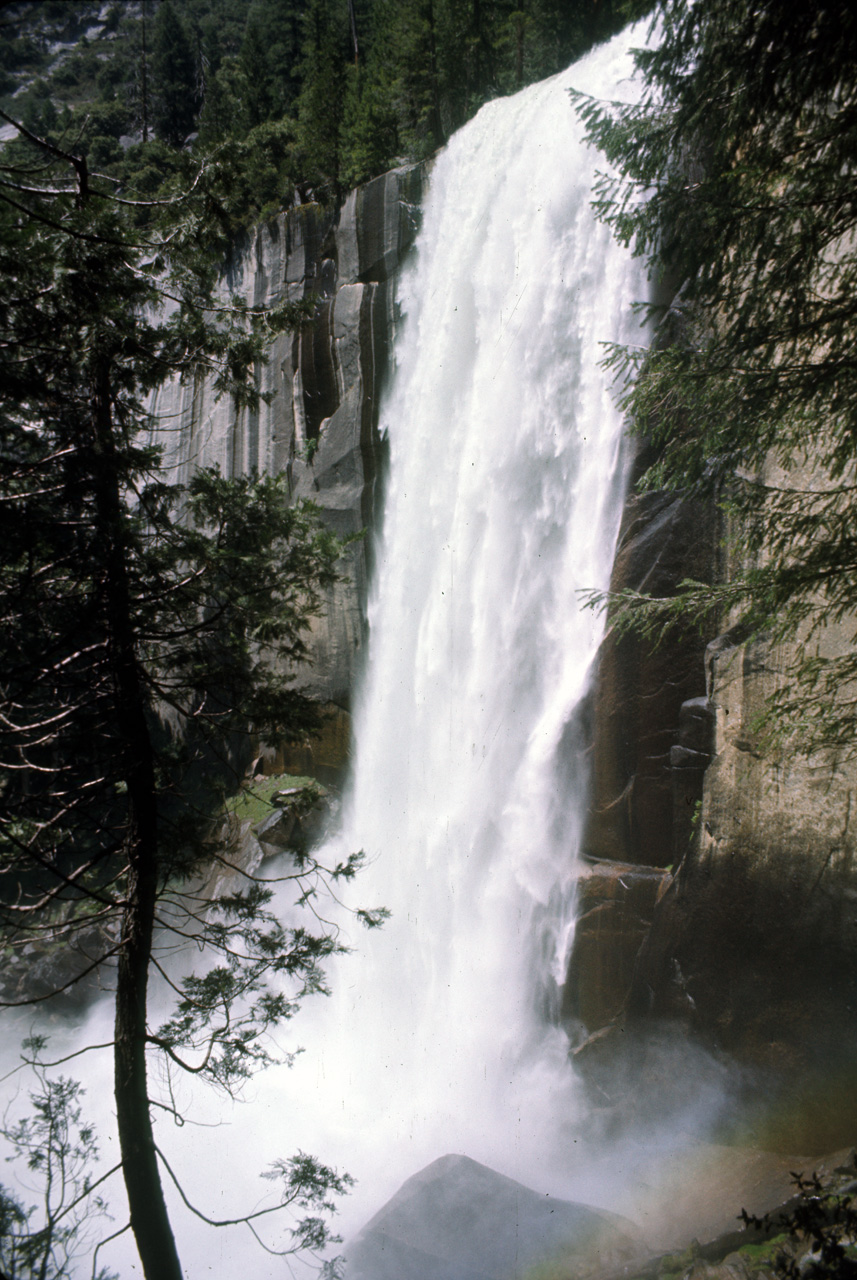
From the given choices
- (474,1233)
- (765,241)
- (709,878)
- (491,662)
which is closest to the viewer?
(765,241)

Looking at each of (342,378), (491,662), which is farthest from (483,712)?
(342,378)

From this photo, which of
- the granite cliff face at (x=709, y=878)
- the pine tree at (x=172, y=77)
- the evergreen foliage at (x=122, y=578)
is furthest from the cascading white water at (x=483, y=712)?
the pine tree at (x=172, y=77)

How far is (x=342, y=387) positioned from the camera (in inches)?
595

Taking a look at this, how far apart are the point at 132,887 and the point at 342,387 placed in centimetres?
1267

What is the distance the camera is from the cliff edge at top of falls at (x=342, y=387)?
1450 centimetres

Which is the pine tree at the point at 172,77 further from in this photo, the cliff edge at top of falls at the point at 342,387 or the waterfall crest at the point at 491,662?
the waterfall crest at the point at 491,662

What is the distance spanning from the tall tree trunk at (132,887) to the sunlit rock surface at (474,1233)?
11.0ft

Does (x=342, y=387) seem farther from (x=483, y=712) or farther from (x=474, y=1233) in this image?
(x=474, y=1233)

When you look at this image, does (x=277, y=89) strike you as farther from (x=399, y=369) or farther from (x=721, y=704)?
(x=721, y=704)

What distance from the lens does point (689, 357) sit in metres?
4.62

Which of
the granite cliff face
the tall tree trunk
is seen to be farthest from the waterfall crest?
the tall tree trunk

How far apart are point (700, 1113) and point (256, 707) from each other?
607 cm

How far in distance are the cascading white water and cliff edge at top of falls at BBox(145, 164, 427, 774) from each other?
1176 millimetres

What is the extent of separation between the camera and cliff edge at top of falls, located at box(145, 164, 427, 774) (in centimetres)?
1450
